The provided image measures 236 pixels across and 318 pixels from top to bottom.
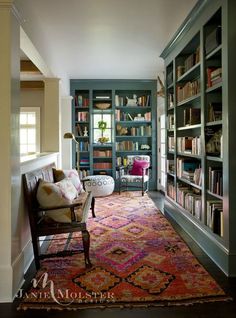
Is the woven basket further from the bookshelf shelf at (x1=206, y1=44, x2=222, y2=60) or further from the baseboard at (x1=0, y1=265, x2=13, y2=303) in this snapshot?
the baseboard at (x1=0, y1=265, x2=13, y2=303)

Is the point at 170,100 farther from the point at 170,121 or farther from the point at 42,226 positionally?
the point at 42,226

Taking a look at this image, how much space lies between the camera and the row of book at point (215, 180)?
2768 mm

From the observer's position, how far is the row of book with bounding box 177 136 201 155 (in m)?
3.46

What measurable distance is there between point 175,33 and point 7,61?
2.63 meters

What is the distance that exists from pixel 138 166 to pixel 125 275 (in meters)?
4.08

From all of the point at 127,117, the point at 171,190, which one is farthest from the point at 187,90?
the point at 127,117

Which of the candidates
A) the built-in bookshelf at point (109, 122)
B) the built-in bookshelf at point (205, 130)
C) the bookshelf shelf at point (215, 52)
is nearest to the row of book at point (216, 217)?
the built-in bookshelf at point (205, 130)

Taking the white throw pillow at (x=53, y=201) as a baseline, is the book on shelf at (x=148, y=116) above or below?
above

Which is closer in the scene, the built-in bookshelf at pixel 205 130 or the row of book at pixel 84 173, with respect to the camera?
the built-in bookshelf at pixel 205 130

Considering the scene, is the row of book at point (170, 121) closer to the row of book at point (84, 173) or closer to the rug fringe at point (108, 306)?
the row of book at point (84, 173)

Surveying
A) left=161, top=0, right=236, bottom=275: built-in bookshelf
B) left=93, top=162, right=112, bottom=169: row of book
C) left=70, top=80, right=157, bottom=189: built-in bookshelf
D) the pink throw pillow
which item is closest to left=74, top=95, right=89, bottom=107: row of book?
left=70, top=80, right=157, bottom=189: built-in bookshelf

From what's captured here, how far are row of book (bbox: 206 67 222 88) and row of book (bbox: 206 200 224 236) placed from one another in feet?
4.19

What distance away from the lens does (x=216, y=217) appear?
9.23ft

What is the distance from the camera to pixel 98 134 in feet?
23.5
